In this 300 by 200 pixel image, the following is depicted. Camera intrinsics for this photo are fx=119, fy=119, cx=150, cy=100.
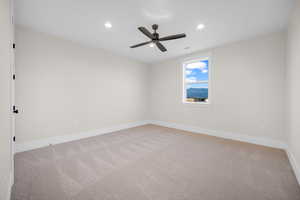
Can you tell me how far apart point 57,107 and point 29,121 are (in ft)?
1.96

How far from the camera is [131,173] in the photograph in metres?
1.91

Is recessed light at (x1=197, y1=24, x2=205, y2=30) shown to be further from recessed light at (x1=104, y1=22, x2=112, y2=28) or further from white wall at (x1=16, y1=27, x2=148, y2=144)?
white wall at (x1=16, y1=27, x2=148, y2=144)

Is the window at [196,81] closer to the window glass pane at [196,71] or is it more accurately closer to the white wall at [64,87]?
the window glass pane at [196,71]

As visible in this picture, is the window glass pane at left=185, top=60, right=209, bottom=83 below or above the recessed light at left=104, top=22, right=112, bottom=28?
below

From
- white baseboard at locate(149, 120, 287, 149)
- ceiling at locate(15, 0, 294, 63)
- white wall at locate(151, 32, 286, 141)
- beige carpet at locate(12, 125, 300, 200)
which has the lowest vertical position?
beige carpet at locate(12, 125, 300, 200)

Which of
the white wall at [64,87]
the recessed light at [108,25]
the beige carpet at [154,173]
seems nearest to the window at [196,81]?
the beige carpet at [154,173]

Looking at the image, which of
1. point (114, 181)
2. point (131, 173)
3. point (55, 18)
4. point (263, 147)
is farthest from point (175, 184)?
point (55, 18)

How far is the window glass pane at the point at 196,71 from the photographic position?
4.15 m

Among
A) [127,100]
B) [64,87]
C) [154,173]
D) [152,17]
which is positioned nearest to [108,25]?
[152,17]

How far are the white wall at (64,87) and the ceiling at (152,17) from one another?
452mm

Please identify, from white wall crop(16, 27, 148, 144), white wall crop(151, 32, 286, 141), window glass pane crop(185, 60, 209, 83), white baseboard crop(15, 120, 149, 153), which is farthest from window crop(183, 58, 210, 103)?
white baseboard crop(15, 120, 149, 153)

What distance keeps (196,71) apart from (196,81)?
14.5 inches

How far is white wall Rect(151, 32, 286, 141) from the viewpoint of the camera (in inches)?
113

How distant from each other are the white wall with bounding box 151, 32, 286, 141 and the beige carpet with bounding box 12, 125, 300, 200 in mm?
633
